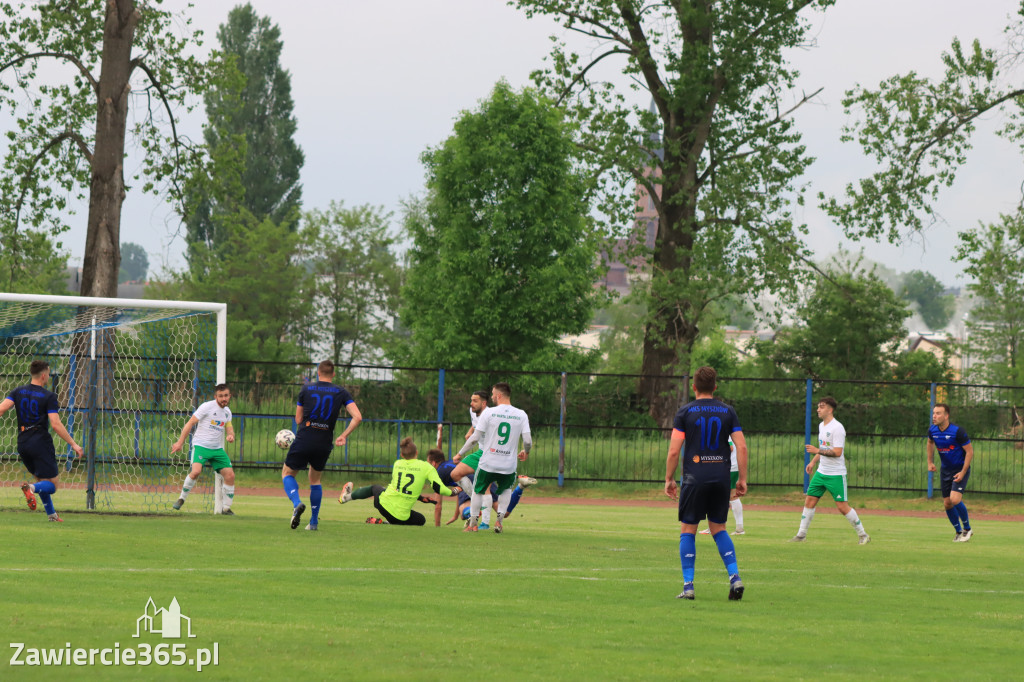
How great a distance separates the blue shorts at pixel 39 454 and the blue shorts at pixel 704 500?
8604 mm

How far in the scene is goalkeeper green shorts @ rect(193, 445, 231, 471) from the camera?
685 inches

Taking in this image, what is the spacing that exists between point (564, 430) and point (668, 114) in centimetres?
1464

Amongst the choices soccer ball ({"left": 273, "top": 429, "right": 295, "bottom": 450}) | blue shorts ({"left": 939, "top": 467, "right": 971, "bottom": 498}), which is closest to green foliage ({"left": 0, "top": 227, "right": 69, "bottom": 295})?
soccer ball ({"left": 273, "top": 429, "right": 295, "bottom": 450})

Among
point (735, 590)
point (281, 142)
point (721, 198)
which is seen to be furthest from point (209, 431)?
point (281, 142)

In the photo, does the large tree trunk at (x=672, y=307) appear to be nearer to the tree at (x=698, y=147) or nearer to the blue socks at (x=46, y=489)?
the tree at (x=698, y=147)

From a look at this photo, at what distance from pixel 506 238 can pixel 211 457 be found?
69.2 feet

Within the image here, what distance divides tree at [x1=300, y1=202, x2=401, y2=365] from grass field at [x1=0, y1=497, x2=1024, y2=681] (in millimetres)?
48411

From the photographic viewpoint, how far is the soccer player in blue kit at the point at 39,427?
1455cm

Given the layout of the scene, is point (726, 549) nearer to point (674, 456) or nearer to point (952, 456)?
point (674, 456)

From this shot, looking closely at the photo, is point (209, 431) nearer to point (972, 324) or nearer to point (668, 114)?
point (668, 114)

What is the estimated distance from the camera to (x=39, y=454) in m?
14.7

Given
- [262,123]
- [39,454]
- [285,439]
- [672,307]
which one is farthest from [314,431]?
[262,123]

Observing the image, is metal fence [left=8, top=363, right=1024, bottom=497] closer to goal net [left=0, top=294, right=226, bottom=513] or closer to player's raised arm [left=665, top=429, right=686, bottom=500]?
goal net [left=0, top=294, right=226, bottom=513]

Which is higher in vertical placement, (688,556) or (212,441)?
(212,441)
